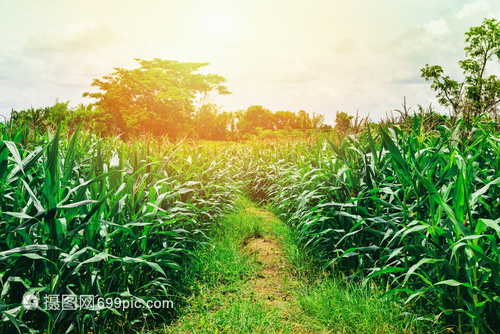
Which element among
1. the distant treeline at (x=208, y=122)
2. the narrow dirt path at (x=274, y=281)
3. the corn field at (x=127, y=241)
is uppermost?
the distant treeline at (x=208, y=122)

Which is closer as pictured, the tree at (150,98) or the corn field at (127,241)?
the corn field at (127,241)

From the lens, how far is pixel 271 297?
2.29 metres

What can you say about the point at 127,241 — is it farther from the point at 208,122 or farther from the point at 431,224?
the point at 208,122

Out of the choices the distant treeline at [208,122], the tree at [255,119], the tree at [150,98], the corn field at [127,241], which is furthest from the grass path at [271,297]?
the tree at [255,119]

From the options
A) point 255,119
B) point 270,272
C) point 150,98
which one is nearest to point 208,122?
point 150,98

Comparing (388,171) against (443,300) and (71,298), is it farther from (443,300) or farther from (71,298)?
(71,298)

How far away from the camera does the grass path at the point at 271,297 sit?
1.79 m

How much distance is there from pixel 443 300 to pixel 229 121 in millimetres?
45061

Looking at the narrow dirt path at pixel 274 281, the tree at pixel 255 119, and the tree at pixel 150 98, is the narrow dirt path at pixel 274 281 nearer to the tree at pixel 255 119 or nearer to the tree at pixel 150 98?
the tree at pixel 150 98

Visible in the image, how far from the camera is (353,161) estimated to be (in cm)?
279

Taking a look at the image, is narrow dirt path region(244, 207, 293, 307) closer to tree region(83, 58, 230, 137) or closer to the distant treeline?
the distant treeline

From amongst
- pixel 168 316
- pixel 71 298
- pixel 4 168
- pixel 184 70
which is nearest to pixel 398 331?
pixel 168 316

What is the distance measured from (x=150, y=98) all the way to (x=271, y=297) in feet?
95.0

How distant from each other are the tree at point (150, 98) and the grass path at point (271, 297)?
75.7ft
